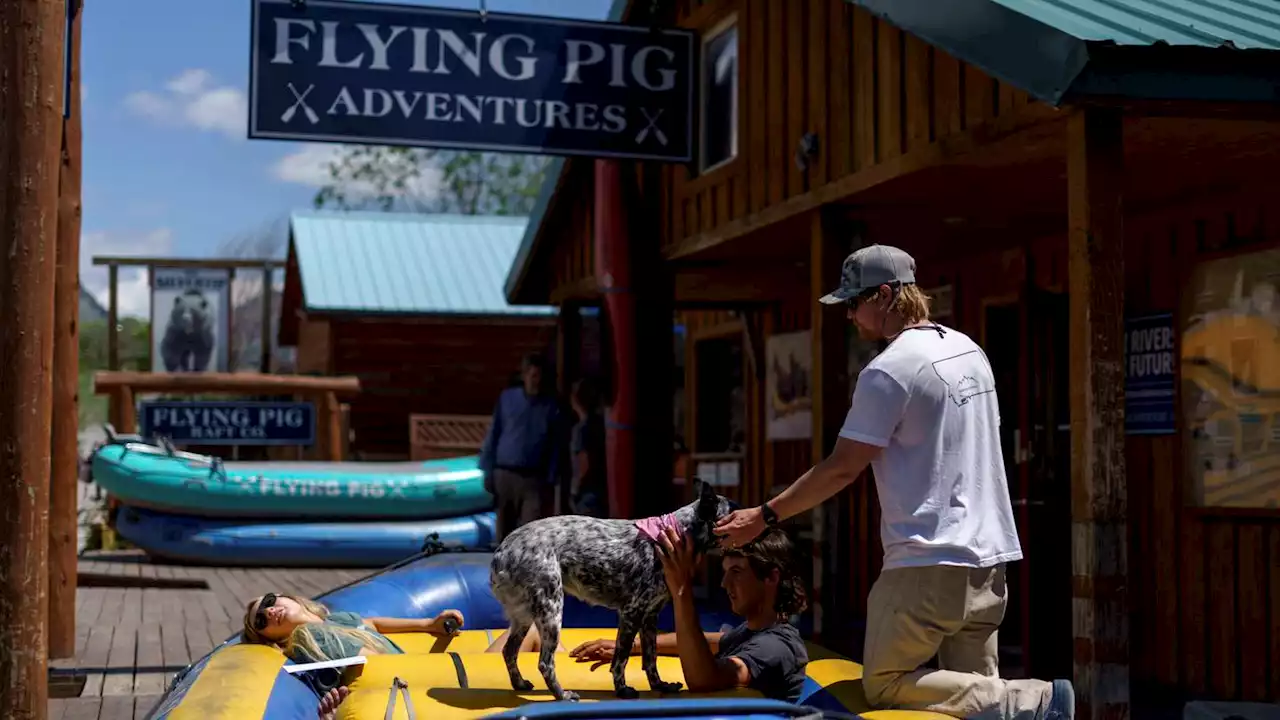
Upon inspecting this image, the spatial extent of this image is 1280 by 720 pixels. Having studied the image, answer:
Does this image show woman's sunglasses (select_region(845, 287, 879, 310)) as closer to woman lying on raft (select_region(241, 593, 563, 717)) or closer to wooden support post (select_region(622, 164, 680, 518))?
woman lying on raft (select_region(241, 593, 563, 717))

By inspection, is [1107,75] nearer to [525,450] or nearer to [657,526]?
[657,526]

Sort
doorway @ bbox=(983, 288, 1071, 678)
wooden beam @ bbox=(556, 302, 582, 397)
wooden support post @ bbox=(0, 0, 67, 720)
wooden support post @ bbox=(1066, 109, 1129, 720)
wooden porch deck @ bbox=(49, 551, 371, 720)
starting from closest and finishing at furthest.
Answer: wooden support post @ bbox=(0, 0, 67, 720) → wooden support post @ bbox=(1066, 109, 1129, 720) → wooden porch deck @ bbox=(49, 551, 371, 720) → doorway @ bbox=(983, 288, 1071, 678) → wooden beam @ bbox=(556, 302, 582, 397)

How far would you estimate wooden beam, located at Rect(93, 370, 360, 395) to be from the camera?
1953 cm

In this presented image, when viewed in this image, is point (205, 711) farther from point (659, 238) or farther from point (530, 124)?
point (659, 238)

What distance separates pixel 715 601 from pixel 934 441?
855 centimetres

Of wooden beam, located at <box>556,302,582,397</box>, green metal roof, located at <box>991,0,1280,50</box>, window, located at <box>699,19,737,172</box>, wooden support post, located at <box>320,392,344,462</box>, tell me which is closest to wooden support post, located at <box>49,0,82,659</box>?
window, located at <box>699,19,737,172</box>

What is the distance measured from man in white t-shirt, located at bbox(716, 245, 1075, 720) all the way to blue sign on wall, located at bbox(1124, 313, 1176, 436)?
160 inches

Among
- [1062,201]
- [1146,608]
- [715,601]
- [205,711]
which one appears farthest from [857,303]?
[715,601]

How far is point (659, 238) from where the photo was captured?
36.5 feet

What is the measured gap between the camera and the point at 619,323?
11.0 metres

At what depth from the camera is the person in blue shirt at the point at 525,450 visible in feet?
38.7

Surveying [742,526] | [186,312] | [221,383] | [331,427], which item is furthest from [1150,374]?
[186,312]

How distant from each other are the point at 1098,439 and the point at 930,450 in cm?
146

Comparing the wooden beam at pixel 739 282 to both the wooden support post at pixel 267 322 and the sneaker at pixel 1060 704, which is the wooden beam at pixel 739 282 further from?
the wooden support post at pixel 267 322
